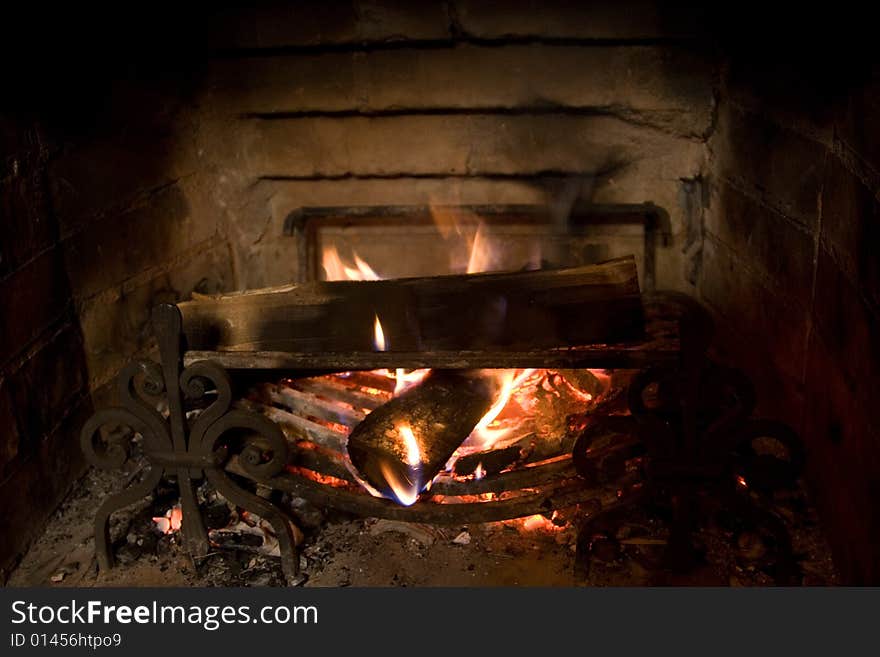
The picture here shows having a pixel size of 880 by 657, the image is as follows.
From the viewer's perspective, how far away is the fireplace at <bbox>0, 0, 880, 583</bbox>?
2137 millimetres

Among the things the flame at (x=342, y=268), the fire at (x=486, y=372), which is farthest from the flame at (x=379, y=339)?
the flame at (x=342, y=268)

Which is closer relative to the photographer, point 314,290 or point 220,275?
point 314,290

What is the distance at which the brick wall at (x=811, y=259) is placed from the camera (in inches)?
73.4

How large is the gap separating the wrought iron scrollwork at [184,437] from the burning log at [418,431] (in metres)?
0.21

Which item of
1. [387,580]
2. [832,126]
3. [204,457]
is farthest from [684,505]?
[204,457]

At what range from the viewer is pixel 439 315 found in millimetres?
2289

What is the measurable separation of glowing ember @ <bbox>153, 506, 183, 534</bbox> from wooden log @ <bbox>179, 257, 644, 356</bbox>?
1.50ft

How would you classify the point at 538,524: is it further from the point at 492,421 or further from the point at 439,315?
the point at 439,315

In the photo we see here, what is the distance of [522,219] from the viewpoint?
3113 mm

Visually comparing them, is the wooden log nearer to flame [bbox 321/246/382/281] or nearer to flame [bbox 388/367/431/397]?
flame [bbox 388/367/431/397]

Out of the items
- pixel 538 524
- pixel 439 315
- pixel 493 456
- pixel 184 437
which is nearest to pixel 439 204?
pixel 439 315

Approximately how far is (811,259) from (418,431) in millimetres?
1070

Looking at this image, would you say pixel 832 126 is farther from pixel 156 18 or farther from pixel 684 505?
pixel 156 18

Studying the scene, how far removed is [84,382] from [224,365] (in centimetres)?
66
